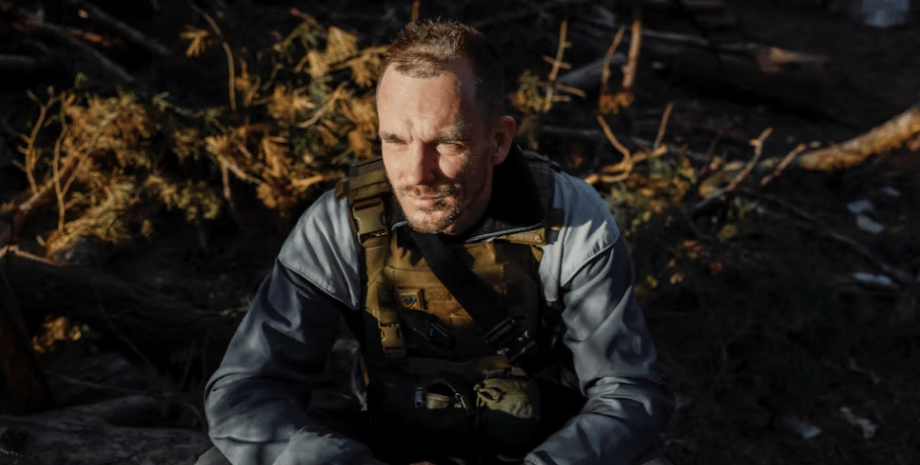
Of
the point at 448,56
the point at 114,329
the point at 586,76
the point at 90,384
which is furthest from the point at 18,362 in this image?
the point at 586,76

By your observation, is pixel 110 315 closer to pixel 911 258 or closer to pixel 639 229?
pixel 639 229

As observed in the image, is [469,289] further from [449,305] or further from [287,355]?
[287,355]

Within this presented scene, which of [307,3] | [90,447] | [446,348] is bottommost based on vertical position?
[90,447]

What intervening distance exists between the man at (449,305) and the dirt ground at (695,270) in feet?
3.86

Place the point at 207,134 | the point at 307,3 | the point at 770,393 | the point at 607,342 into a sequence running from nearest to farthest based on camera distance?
1. the point at 607,342
2. the point at 770,393
3. the point at 207,134
4. the point at 307,3

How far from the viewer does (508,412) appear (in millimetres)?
2049

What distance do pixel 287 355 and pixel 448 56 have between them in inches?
37.1

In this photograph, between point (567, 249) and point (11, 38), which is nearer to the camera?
point (567, 249)

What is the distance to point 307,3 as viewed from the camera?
19.0ft

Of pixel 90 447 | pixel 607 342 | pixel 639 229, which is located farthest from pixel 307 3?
pixel 607 342

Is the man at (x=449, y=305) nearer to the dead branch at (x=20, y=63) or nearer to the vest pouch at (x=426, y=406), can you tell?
the vest pouch at (x=426, y=406)

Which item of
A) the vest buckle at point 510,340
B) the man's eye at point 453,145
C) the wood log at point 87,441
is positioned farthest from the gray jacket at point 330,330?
the wood log at point 87,441

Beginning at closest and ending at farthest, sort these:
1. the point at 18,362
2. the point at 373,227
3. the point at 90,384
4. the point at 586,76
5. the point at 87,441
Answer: the point at 373,227 < the point at 87,441 < the point at 18,362 < the point at 90,384 < the point at 586,76

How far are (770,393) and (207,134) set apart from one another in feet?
11.0
